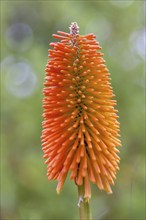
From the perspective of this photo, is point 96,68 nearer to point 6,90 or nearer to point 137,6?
point 6,90

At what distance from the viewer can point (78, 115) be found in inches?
167

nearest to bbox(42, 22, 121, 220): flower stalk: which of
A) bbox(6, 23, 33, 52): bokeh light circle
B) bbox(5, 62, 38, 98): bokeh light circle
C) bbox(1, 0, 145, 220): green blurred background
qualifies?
bbox(1, 0, 145, 220): green blurred background

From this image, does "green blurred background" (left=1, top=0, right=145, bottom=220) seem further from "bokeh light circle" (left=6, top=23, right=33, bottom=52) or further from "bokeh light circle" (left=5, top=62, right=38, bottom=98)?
"bokeh light circle" (left=6, top=23, right=33, bottom=52)

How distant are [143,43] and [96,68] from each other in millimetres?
11063

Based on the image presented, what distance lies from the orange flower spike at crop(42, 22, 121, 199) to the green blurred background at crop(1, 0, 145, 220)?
161 inches

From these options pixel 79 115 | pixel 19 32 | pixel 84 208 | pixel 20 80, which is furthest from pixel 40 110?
pixel 19 32

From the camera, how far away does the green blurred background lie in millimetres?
10523

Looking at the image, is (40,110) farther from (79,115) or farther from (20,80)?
(79,115)

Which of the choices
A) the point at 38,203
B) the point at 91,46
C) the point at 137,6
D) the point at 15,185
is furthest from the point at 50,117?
the point at 137,6

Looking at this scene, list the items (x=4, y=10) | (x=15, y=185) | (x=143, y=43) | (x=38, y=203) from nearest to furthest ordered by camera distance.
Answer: (x=38, y=203) < (x=15, y=185) < (x=143, y=43) < (x=4, y=10)

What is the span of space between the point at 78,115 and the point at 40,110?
26.5 feet

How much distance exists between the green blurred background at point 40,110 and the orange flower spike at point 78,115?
4.09 meters

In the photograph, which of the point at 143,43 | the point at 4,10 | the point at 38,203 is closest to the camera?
the point at 38,203

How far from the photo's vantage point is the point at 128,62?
13969mm
